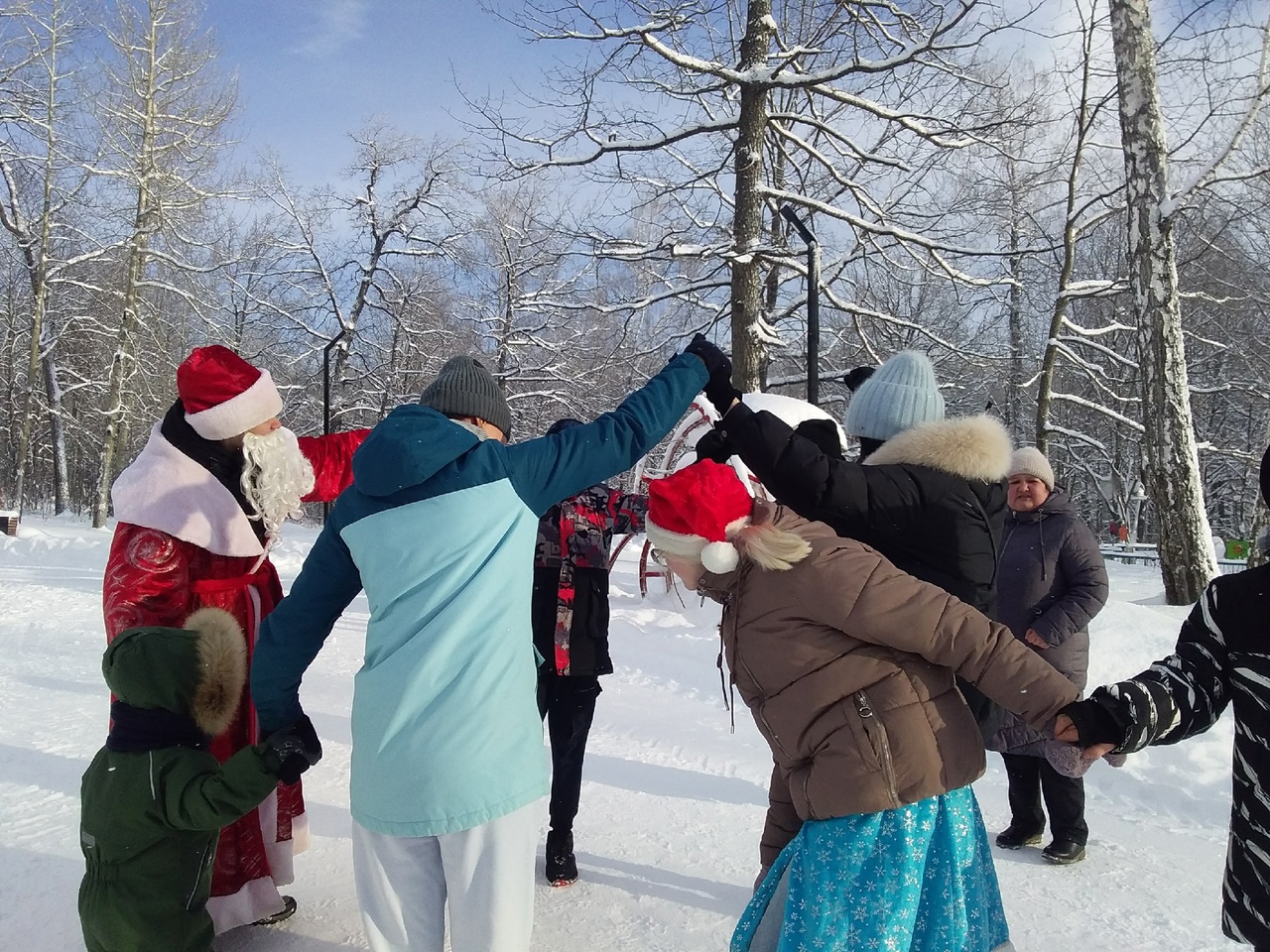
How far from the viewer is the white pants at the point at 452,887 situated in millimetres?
2018

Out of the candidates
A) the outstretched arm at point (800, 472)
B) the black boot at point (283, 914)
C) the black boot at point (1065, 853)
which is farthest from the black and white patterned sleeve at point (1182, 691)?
the black boot at point (283, 914)

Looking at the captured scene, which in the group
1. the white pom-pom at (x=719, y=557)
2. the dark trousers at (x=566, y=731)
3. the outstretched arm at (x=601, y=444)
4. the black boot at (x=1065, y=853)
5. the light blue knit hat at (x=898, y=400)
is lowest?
the black boot at (x=1065, y=853)

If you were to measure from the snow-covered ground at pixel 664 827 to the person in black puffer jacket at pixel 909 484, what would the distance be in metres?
1.59

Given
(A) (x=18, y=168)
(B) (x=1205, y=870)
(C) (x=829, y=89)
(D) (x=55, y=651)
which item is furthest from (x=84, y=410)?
(B) (x=1205, y=870)

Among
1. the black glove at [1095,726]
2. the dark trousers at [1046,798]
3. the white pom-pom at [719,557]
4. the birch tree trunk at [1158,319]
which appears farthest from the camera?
the birch tree trunk at [1158,319]

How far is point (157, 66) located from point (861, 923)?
24908mm

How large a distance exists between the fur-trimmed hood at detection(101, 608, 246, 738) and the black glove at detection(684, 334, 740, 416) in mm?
1587

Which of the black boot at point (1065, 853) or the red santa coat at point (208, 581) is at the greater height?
the red santa coat at point (208, 581)

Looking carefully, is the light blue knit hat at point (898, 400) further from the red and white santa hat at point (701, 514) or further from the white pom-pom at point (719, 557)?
the white pom-pom at point (719, 557)

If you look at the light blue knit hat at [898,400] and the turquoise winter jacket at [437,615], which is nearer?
the turquoise winter jacket at [437,615]

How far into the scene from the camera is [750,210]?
938 cm

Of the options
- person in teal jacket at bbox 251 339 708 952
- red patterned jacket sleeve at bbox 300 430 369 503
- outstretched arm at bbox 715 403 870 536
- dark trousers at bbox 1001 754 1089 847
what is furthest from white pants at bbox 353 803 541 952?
dark trousers at bbox 1001 754 1089 847

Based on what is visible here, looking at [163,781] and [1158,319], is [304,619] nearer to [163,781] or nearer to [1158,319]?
[163,781]

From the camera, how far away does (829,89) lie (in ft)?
30.6
